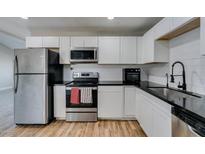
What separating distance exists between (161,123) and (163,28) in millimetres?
1512

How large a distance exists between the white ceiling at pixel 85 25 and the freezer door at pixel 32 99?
1286 millimetres

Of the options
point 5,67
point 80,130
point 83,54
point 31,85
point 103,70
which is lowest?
point 80,130

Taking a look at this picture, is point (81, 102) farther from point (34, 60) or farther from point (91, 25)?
point (91, 25)

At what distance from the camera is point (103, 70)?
4723 mm

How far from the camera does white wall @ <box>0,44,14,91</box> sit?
8.91 meters

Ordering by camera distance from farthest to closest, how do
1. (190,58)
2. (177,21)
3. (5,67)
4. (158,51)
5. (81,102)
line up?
1. (5,67)
2. (81,102)
3. (158,51)
4. (190,58)
5. (177,21)

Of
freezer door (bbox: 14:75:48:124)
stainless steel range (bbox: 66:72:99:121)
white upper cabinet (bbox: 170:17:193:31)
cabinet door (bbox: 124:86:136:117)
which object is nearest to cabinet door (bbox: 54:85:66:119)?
stainless steel range (bbox: 66:72:99:121)

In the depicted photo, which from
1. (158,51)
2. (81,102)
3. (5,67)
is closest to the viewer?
(158,51)

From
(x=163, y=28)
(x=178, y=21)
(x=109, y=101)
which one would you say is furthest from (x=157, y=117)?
(x=109, y=101)

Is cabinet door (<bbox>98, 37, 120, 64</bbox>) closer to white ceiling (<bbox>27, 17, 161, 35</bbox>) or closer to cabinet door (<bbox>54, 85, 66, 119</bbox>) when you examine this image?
white ceiling (<bbox>27, 17, 161, 35</bbox>)
